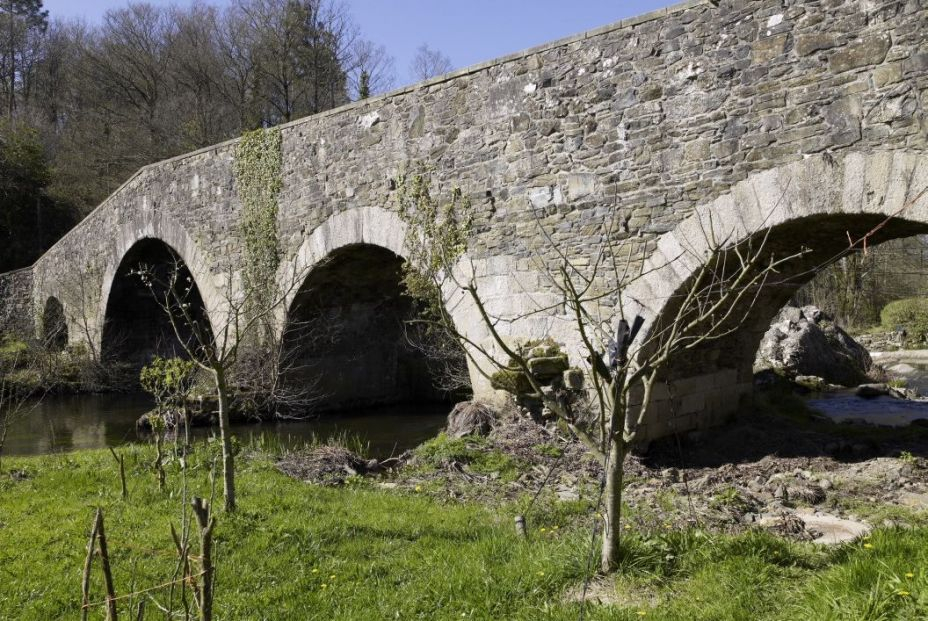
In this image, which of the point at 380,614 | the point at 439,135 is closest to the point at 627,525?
the point at 380,614

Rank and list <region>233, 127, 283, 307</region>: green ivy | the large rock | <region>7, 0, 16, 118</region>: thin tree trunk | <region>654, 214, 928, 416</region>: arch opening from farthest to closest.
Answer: <region>7, 0, 16, 118</region>: thin tree trunk → the large rock → <region>233, 127, 283, 307</region>: green ivy → <region>654, 214, 928, 416</region>: arch opening

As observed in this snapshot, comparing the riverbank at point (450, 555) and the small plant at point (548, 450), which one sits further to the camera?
the small plant at point (548, 450)

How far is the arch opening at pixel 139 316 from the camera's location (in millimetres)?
16219

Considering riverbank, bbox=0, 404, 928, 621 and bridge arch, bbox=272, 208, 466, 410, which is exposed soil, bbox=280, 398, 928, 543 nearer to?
riverbank, bbox=0, 404, 928, 621

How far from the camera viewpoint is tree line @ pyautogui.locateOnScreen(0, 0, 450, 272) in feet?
79.4

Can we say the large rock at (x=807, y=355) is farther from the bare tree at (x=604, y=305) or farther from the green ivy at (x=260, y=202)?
the green ivy at (x=260, y=202)

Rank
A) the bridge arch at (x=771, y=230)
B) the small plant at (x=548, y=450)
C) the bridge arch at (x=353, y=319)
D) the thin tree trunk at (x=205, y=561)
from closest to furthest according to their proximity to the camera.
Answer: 1. the thin tree trunk at (x=205, y=561)
2. the bridge arch at (x=771, y=230)
3. the small plant at (x=548, y=450)
4. the bridge arch at (x=353, y=319)

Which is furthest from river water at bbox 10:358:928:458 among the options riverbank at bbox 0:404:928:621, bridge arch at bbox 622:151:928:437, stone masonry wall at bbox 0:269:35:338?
stone masonry wall at bbox 0:269:35:338

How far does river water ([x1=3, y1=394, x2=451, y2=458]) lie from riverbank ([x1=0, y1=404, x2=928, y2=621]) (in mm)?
3615

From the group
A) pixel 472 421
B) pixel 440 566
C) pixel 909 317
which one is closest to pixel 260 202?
pixel 472 421

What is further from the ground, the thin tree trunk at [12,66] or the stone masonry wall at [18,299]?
the thin tree trunk at [12,66]

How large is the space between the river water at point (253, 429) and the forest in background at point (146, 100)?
1287 cm

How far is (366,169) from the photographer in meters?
9.23

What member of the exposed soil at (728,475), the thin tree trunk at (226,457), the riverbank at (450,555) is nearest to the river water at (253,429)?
the exposed soil at (728,475)
